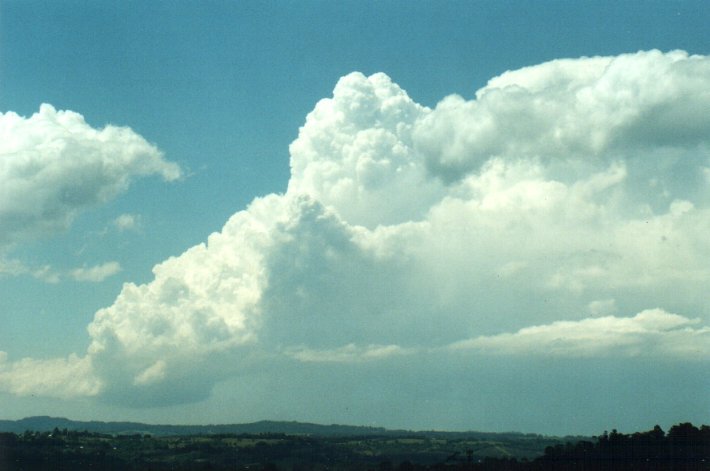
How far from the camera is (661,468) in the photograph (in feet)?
652

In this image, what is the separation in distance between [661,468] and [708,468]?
11703 mm

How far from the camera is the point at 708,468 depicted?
19050 cm
